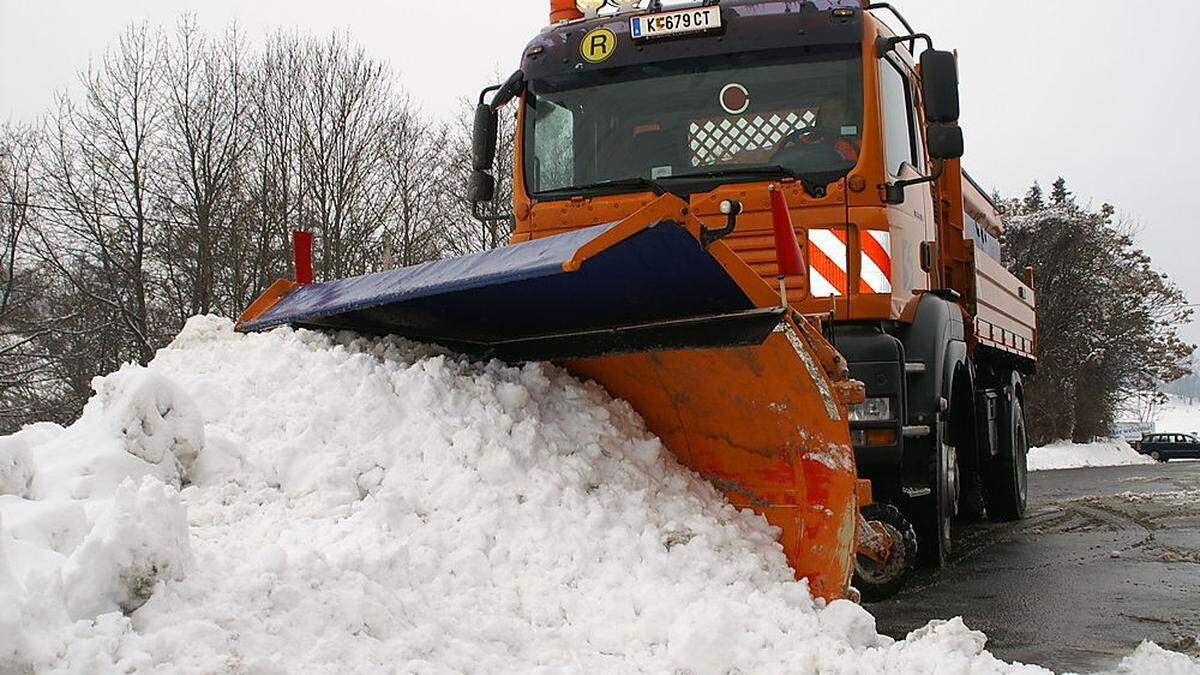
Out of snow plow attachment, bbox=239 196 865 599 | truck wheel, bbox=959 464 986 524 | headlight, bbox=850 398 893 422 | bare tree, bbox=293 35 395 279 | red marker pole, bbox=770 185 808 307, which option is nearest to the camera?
snow plow attachment, bbox=239 196 865 599

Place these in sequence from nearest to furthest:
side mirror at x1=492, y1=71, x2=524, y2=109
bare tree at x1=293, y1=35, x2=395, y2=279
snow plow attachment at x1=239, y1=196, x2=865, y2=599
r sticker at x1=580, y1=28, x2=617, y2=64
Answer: snow plow attachment at x1=239, y1=196, x2=865, y2=599, r sticker at x1=580, y1=28, x2=617, y2=64, side mirror at x1=492, y1=71, x2=524, y2=109, bare tree at x1=293, y1=35, x2=395, y2=279

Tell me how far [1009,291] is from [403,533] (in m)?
6.87

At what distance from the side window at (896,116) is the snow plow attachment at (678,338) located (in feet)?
5.30

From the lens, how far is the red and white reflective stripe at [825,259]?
4895mm

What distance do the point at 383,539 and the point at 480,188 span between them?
349 centimetres

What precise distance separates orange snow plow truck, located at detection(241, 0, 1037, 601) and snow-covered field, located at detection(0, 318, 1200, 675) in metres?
0.20

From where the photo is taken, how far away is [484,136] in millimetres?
6129

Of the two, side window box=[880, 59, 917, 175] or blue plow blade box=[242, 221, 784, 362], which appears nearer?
blue plow blade box=[242, 221, 784, 362]

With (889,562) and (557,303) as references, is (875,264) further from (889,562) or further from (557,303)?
(557,303)

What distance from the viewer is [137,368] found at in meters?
3.68

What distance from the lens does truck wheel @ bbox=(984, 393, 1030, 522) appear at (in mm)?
8477

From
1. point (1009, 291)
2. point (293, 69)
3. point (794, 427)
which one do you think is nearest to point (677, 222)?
point (794, 427)

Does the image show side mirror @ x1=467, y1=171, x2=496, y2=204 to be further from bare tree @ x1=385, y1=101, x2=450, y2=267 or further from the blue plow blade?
bare tree @ x1=385, y1=101, x2=450, y2=267

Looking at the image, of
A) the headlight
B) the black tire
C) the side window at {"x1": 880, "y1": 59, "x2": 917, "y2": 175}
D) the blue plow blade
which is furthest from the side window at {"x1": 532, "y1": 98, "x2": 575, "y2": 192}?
the black tire
